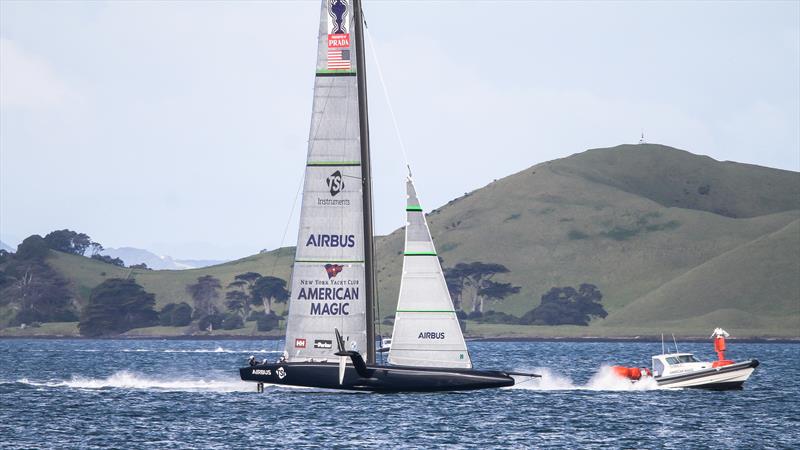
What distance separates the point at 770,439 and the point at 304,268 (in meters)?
19.6

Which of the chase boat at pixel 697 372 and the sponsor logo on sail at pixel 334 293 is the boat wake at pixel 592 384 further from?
the sponsor logo on sail at pixel 334 293

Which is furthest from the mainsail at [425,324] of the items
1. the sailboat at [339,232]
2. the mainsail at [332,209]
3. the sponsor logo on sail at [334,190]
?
the sponsor logo on sail at [334,190]

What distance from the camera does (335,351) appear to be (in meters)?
56.2

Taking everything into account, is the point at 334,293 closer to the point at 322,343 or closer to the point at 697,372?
the point at 322,343

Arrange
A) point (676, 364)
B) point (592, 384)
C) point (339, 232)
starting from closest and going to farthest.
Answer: point (339, 232)
point (676, 364)
point (592, 384)

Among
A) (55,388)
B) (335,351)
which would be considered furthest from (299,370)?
(55,388)

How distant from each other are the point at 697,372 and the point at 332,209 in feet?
72.0

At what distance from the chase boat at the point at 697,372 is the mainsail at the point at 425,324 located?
16.1 m

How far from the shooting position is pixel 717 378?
67.3 metres

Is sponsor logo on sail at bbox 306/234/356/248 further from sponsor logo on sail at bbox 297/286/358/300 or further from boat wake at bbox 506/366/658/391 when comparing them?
boat wake at bbox 506/366/658/391

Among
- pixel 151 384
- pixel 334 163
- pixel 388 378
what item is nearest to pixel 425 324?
pixel 388 378

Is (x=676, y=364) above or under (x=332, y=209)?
under

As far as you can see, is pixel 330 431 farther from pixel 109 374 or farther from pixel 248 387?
pixel 109 374

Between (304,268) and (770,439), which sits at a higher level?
(304,268)
